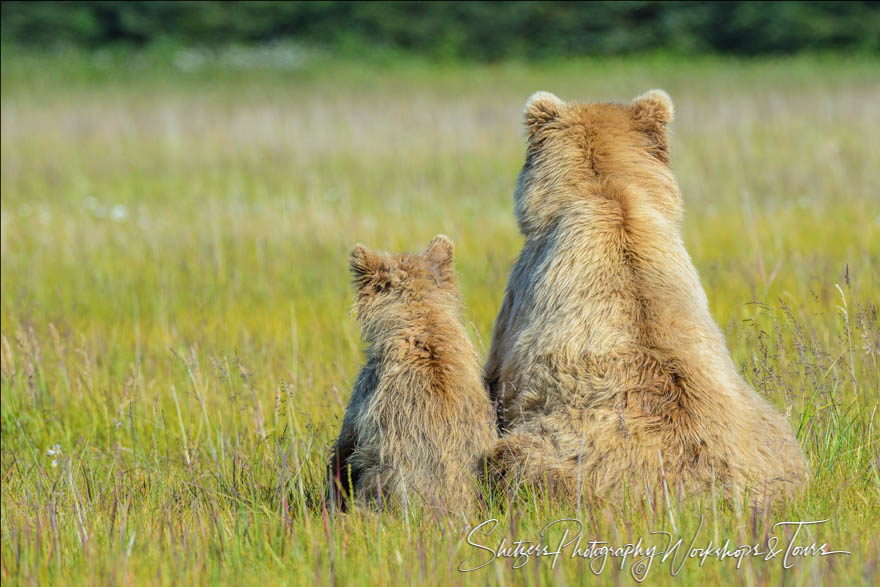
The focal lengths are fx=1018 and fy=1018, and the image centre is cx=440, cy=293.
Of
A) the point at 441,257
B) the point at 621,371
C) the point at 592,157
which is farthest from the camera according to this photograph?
the point at 592,157

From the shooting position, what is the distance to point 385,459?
3533 millimetres

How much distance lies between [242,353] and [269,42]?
31482 millimetres

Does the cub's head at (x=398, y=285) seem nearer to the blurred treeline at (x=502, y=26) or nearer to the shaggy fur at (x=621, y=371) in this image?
the shaggy fur at (x=621, y=371)

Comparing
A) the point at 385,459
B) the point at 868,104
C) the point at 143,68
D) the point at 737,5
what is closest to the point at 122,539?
the point at 385,459

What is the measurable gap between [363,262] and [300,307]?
3.52 m

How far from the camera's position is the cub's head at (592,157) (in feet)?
13.5

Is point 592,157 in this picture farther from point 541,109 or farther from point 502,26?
point 502,26

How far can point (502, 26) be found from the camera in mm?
36000

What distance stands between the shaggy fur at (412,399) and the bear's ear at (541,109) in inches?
37.7

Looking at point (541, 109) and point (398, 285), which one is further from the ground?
point (541, 109)

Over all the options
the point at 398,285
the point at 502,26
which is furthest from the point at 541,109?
the point at 502,26

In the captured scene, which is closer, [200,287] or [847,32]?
[200,287]

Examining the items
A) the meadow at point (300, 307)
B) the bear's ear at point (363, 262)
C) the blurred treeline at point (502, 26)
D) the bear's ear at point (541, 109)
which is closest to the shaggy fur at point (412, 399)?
the bear's ear at point (363, 262)

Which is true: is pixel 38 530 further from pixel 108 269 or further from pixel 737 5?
pixel 737 5
